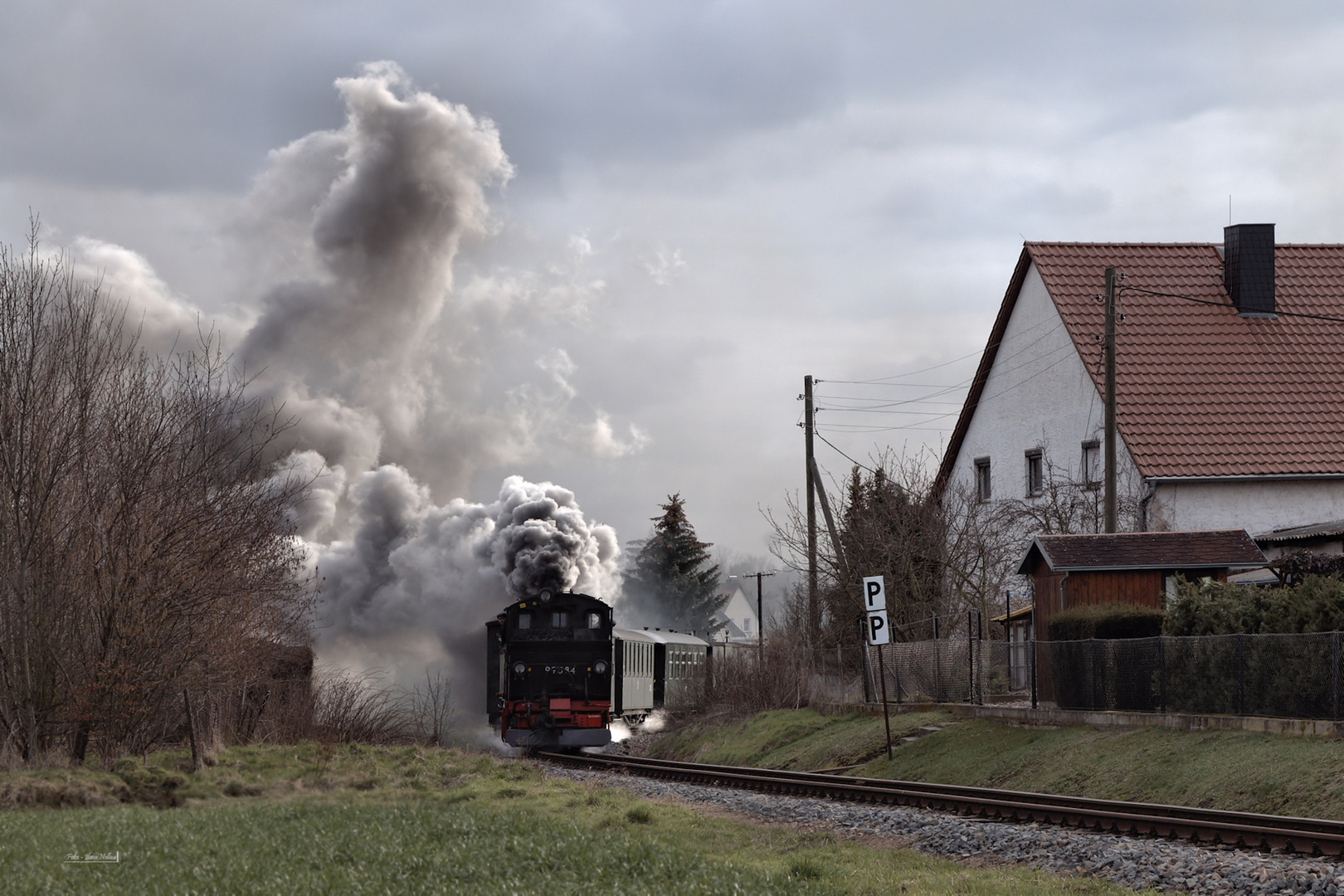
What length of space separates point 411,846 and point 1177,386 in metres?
26.0

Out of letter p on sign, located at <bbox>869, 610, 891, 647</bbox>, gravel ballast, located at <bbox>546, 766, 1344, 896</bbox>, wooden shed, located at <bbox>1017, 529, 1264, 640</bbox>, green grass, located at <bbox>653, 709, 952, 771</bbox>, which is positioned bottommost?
green grass, located at <bbox>653, 709, 952, 771</bbox>

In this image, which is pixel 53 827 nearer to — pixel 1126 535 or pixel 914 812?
pixel 914 812

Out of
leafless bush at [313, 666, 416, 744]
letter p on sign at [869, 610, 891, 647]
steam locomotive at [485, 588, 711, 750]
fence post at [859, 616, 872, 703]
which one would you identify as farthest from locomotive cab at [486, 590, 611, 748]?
letter p on sign at [869, 610, 891, 647]

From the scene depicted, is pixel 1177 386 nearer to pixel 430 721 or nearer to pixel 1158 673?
pixel 1158 673

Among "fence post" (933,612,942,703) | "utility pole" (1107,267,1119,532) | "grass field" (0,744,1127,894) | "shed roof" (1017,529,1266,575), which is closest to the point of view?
"grass field" (0,744,1127,894)

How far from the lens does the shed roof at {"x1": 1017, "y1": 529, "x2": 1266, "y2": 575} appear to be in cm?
2362

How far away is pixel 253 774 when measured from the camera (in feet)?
61.6

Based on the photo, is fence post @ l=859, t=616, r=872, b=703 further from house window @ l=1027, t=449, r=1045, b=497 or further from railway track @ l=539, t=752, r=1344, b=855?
house window @ l=1027, t=449, r=1045, b=497

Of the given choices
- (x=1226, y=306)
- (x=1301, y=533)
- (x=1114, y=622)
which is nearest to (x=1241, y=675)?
(x=1114, y=622)

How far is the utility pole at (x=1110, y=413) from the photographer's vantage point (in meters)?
24.3

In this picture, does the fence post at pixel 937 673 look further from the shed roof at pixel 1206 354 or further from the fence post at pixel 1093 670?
the shed roof at pixel 1206 354

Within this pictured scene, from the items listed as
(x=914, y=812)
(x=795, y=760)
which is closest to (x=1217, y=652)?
(x=914, y=812)

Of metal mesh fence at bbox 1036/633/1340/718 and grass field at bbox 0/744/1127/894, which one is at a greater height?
metal mesh fence at bbox 1036/633/1340/718

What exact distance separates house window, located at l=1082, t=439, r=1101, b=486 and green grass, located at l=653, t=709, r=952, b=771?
947cm
